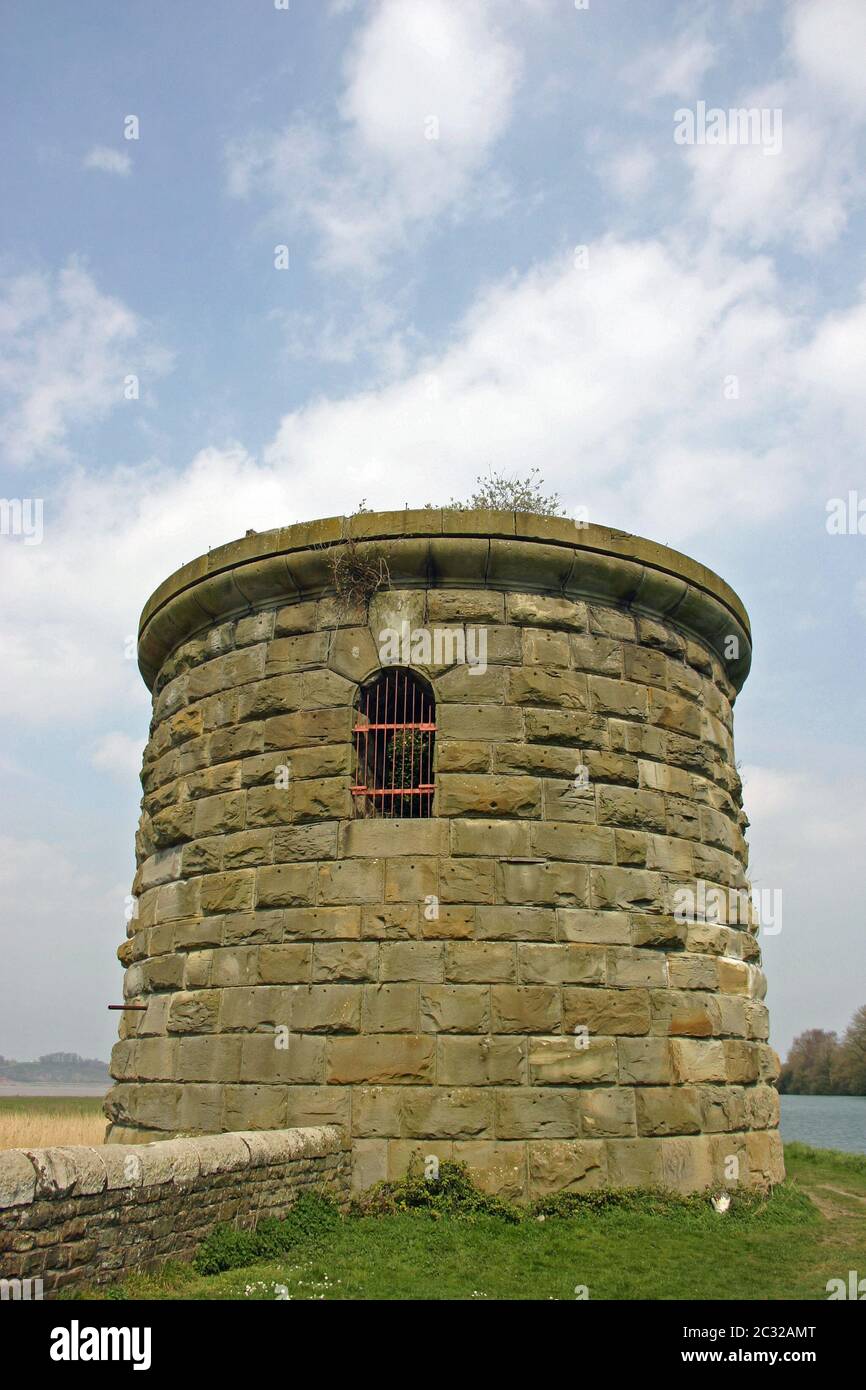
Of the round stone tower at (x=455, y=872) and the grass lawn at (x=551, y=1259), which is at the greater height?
the round stone tower at (x=455, y=872)

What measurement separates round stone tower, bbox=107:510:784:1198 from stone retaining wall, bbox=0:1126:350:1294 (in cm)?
113

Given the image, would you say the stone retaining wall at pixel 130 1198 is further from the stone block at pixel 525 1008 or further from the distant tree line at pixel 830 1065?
the distant tree line at pixel 830 1065

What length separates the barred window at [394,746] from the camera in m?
8.77

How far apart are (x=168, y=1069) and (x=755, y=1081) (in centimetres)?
480

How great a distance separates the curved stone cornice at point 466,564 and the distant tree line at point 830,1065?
4160cm

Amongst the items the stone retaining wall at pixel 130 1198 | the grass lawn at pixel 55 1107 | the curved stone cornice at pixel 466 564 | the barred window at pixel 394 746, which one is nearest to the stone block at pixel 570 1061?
the stone retaining wall at pixel 130 1198

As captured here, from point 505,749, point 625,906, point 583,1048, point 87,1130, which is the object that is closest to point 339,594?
point 505,749

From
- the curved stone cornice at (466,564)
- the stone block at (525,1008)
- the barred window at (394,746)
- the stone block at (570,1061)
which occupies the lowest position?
the stone block at (570,1061)

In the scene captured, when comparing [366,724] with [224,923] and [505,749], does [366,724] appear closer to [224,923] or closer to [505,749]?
[505,749]

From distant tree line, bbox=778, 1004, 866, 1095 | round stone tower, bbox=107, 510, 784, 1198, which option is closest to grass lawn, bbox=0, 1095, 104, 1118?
round stone tower, bbox=107, 510, 784, 1198

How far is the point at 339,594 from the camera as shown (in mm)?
9156

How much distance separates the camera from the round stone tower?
7.96 metres

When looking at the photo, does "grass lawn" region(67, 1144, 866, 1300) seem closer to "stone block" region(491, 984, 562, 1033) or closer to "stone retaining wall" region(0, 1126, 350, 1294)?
"stone retaining wall" region(0, 1126, 350, 1294)
